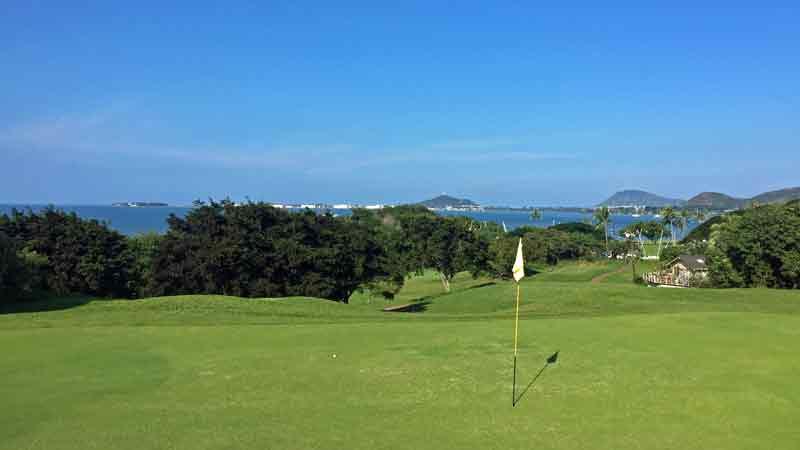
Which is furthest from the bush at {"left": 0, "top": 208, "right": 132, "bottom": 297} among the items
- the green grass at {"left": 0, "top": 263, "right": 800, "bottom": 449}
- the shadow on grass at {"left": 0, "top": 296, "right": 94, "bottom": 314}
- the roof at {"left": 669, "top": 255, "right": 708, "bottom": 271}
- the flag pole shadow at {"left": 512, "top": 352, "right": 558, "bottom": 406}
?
the roof at {"left": 669, "top": 255, "right": 708, "bottom": 271}

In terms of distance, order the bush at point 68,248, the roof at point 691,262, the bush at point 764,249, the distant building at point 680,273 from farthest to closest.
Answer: the roof at point 691,262 → the distant building at point 680,273 → the bush at point 764,249 → the bush at point 68,248

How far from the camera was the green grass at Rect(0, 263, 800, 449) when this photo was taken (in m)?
6.54

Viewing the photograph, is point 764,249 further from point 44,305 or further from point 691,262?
point 44,305

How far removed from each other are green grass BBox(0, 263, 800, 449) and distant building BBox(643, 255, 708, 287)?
56705 mm

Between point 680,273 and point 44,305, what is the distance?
231ft

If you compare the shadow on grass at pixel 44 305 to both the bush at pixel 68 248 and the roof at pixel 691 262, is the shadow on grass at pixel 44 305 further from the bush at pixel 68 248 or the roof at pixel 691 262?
the roof at pixel 691 262

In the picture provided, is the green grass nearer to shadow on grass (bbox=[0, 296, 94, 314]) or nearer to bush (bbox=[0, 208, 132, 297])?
shadow on grass (bbox=[0, 296, 94, 314])

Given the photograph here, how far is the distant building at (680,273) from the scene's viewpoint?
65875 millimetres

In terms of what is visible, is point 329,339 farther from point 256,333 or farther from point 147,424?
point 147,424

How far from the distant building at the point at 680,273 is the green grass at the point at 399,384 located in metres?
56.7

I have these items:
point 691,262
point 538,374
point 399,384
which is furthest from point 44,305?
point 691,262

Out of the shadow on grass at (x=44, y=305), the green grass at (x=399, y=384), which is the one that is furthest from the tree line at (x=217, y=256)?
the green grass at (x=399, y=384)

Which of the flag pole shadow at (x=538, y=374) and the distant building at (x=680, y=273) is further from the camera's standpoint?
the distant building at (x=680, y=273)

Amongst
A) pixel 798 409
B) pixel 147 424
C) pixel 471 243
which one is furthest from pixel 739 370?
pixel 471 243
